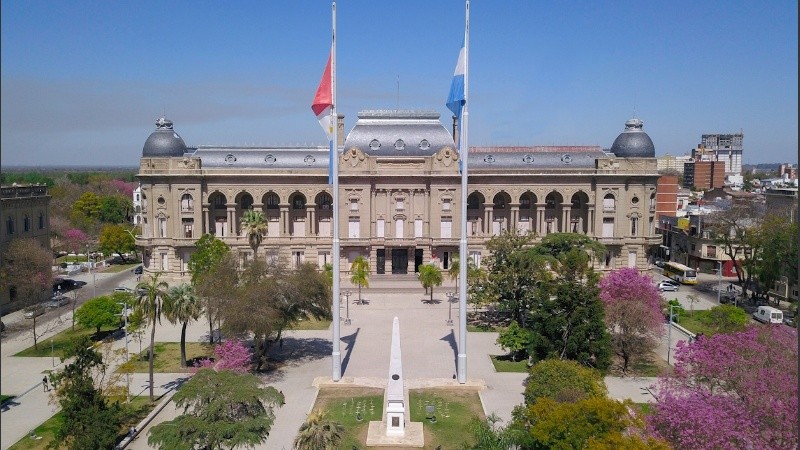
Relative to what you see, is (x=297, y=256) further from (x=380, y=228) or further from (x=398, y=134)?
(x=398, y=134)

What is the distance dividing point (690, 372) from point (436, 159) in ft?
152

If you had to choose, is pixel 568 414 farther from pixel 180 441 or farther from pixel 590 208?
pixel 590 208

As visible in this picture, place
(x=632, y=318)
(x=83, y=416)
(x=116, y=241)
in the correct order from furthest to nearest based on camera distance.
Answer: (x=116, y=241), (x=632, y=318), (x=83, y=416)

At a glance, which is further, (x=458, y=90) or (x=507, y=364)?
(x=507, y=364)

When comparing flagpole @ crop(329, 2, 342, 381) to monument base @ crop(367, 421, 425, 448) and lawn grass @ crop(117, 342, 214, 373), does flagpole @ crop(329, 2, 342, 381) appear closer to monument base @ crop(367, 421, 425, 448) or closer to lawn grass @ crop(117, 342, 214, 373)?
monument base @ crop(367, 421, 425, 448)

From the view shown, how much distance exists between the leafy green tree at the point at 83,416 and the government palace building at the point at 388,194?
1655 inches

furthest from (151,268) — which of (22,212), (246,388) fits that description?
(246,388)

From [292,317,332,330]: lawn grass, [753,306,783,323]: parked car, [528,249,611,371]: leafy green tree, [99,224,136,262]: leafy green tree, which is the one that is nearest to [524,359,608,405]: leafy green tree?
[528,249,611,371]: leafy green tree

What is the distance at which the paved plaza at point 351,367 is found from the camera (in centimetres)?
3481

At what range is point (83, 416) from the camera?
1126 inches

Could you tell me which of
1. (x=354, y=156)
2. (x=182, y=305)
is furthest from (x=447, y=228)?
(x=182, y=305)

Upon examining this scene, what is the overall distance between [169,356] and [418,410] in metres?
20.3

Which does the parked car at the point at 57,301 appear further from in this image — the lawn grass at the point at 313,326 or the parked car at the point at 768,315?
the parked car at the point at 768,315

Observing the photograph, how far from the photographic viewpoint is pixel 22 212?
59312mm
